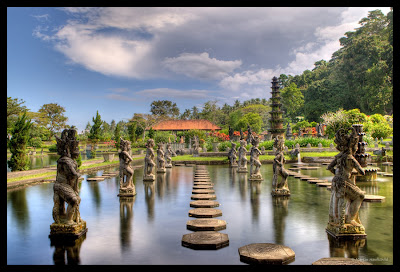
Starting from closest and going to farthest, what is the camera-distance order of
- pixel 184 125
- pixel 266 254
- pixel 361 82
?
pixel 266 254 → pixel 361 82 → pixel 184 125

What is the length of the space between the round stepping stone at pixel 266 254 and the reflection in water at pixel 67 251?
2.39m

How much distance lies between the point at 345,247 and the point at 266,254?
1.32 metres

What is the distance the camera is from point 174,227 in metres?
5.69

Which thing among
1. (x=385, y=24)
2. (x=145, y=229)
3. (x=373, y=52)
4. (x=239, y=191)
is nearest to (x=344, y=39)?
(x=385, y=24)

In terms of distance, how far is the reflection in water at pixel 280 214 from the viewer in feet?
16.6

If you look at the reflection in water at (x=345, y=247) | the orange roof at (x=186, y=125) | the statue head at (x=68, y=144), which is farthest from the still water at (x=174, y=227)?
the orange roof at (x=186, y=125)

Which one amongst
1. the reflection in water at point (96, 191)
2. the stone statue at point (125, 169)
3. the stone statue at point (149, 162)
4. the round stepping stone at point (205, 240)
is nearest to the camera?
the round stepping stone at point (205, 240)

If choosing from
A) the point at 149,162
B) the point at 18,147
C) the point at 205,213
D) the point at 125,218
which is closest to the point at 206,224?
the point at 205,213

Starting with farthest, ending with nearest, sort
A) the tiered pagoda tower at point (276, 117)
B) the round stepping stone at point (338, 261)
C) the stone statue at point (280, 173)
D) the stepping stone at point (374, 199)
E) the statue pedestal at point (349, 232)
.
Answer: the tiered pagoda tower at point (276, 117) → the stone statue at point (280, 173) → the stepping stone at point (374, 199) → the statue pedestal at point (349, 232) → the round stepping stone at point (338, 261)

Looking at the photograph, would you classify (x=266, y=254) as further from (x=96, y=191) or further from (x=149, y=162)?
(x=149, y=162)

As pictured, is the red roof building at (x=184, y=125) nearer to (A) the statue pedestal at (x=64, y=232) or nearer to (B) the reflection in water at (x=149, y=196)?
(B) the reflection in water at (x=149, y=196)

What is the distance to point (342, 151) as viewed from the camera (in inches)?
197

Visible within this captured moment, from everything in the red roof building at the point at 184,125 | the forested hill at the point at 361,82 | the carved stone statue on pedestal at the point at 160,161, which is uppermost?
the forested hill at the point at 361,82
